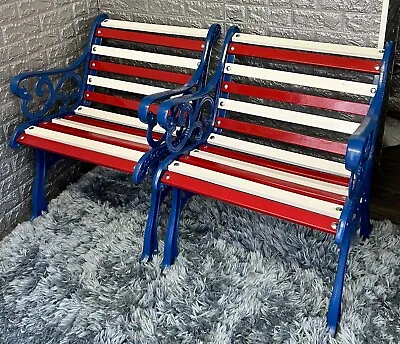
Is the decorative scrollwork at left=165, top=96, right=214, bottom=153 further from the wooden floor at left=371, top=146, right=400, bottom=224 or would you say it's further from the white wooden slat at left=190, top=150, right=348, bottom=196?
the wooden floor at left=371, top=146, right=400, bottom=224

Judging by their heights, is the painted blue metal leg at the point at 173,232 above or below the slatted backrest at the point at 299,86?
below

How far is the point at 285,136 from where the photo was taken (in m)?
2.19

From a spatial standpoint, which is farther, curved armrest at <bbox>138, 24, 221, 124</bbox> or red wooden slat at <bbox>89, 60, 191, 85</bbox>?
red wooden slat at <bbox>89, 60, 191, 85</bbox>

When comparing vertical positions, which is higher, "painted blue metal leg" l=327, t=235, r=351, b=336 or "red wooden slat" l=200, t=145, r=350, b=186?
"red wooden slat" l=200, t=145, r=350, b=186

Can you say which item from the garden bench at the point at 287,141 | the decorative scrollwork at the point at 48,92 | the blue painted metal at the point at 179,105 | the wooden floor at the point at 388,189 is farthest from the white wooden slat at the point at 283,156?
the decorative scrollwork at the point at 48,92

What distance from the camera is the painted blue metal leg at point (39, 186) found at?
2.43 metres

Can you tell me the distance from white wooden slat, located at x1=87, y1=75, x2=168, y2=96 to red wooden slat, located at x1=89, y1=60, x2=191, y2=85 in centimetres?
4

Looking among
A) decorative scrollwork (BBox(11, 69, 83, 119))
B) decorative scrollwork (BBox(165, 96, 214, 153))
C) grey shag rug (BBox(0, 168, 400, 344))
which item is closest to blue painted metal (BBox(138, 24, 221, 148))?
decorative scrollwork (BBox(165, 96, 214, 153))

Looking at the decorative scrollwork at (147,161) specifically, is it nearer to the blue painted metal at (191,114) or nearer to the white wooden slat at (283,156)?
the blue painted metal at (191,114)

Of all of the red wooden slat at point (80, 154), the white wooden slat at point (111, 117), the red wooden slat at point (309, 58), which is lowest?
the red wooden slat at point (80, 154)

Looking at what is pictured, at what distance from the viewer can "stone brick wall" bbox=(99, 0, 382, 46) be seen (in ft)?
7.14

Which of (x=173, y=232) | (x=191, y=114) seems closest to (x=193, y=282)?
(x=173, y=232)

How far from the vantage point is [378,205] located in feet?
8.57

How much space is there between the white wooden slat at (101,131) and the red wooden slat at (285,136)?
12.9 inches
